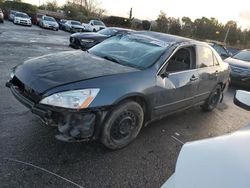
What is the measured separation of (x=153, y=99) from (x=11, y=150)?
2.02 m

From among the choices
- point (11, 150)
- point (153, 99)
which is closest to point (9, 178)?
point (11, 150)

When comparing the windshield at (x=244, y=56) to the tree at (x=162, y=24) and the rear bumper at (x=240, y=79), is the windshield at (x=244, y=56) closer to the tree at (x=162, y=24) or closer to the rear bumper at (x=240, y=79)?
the rear bumper at (x=240, y=79)

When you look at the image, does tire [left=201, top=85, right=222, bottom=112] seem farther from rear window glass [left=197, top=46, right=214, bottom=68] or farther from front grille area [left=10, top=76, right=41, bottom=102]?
front grille area [left=10, top=76, right=41, bottom=102]

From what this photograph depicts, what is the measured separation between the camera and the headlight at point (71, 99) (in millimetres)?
3186

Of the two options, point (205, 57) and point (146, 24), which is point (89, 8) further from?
point (205, 57)

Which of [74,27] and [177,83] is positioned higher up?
[177,83]

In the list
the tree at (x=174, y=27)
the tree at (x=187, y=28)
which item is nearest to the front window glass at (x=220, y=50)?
the tree at (x=187, y=28)

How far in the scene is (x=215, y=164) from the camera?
4.98ft

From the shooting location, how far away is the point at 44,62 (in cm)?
398

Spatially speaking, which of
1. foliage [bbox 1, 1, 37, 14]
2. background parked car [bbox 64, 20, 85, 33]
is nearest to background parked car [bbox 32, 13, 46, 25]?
background parked car [bbox 64, 20, 85, 33]

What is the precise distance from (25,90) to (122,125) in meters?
1.36

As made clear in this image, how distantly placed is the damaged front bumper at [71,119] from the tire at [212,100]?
3.35 m

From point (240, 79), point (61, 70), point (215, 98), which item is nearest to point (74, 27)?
point (240, 79)

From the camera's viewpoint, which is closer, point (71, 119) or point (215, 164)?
point (215, 164)
